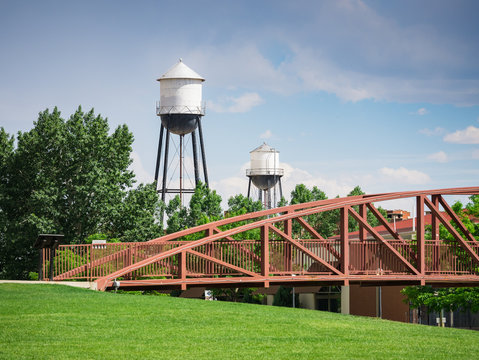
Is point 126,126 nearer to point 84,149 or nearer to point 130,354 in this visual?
point 84,149

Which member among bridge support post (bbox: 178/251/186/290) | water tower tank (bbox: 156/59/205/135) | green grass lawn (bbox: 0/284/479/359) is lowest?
green grass lawn (bbox: 0/284/479/359)

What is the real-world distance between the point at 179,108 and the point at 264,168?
18.2 meters

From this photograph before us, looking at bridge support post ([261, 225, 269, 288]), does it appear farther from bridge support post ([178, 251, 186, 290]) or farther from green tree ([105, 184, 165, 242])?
green tree ([105, 184, 165, 242])

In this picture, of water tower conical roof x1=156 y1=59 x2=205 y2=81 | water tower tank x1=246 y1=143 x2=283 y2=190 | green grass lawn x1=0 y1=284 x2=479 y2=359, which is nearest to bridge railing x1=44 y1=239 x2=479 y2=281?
green grass lawn x1=0 y1=284 x2=479 y2=359

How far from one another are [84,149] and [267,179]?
28.8 meters

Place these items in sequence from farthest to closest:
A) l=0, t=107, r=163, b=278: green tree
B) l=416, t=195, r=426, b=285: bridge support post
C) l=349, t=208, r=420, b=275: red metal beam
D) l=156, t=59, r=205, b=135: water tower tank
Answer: l=156, t=59, r=205, b=135: water tower tank, l=0, t=107, r=163, b=278: green tree, l=416, t=195, r=426, b=285: bridge support post, l=349, t=208, r=420, b=275: red metal beam

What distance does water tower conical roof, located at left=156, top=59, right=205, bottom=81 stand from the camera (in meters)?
58.7

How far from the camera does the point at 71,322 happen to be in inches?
672

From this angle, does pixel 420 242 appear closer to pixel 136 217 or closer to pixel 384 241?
pixel 384 241

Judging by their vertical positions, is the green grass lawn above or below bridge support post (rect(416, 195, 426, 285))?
below

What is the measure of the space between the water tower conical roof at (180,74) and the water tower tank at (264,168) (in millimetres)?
16653

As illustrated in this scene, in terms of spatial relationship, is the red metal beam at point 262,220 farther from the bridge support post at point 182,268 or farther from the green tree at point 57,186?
Answer: the green tree at point 57,186

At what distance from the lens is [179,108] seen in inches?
2276

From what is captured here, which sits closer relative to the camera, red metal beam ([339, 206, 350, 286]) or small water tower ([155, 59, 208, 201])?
red metal beam ([339, 206, 350, 286])
